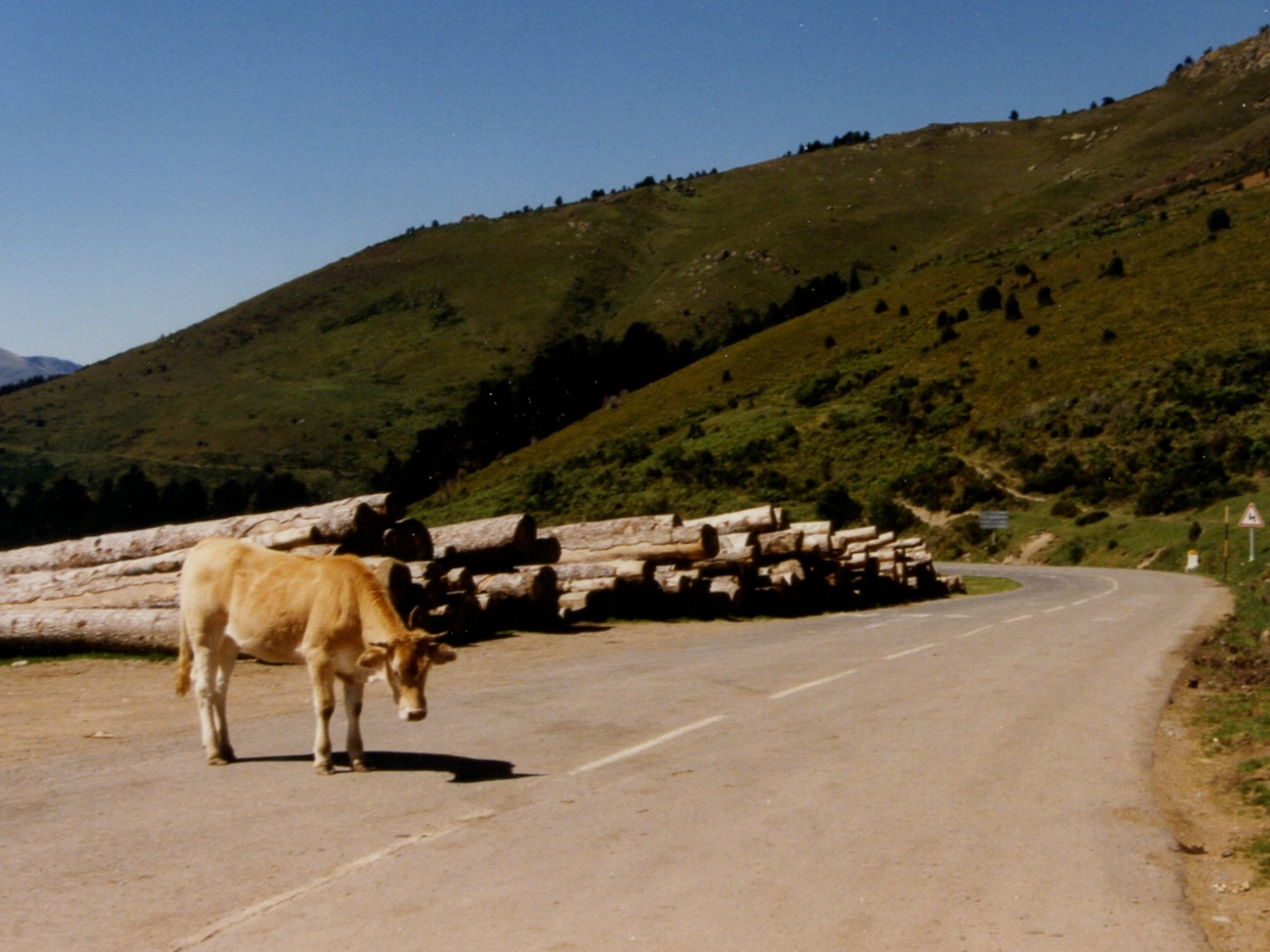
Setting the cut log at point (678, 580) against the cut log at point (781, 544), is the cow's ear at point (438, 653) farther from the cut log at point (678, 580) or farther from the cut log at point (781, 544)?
the cut log at point (781, 544)

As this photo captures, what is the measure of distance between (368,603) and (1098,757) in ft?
18.6

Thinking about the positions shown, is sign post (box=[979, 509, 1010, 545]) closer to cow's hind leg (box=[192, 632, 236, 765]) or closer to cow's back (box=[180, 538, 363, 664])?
cow's back (box=[180, 538, 363, 664])

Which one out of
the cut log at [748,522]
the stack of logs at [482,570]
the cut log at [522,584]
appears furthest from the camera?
the cut log at [748,522]

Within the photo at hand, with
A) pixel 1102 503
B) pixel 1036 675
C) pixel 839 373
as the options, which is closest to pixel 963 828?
pixel 1036 675

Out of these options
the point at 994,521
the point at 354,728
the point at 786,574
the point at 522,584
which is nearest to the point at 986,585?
the point at 786,574

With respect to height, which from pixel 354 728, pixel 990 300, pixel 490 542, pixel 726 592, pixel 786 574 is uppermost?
pixel 990 300

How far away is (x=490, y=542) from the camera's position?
21.7m

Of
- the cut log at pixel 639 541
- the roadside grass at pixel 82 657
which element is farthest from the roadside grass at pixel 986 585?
the roadside grass at pixel 82 657

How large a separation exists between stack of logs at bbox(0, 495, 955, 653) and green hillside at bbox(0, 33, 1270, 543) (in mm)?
34647

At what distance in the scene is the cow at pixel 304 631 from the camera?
8.27 meters

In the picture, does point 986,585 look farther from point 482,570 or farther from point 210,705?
point 210,705

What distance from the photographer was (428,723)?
36.3ft

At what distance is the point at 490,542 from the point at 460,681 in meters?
7.14

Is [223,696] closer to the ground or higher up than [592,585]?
higher up
